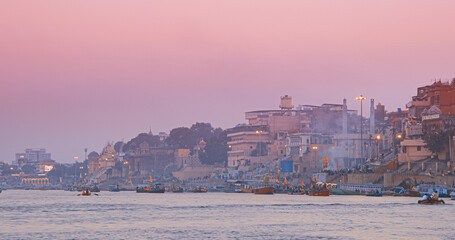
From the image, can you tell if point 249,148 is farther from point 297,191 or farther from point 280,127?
point 297,191

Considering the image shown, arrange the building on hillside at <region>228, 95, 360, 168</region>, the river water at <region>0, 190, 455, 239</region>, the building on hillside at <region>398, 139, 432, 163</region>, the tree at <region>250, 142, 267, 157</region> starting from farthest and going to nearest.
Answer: the tree at <region>250, 142, 267, 157</region>, the building on hillside at <region>228, 95, 360, 168</region>, the building on hillside at <region>398, 139, 432, 163</region>, the river water at <region>0, 190, 455, 239</region>

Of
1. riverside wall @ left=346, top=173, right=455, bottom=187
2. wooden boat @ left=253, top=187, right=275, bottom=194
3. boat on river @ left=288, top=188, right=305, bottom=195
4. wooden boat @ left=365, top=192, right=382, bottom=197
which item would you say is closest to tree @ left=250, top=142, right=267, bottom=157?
wooden boat @ left=253, top=187, right=275, bottom=194

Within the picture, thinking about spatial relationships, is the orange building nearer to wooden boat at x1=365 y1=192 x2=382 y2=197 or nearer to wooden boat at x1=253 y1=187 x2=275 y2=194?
wooden boat at x1=365 y1=192 x2=382 y2=197

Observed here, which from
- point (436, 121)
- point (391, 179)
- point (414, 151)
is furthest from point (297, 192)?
point (436, 121)

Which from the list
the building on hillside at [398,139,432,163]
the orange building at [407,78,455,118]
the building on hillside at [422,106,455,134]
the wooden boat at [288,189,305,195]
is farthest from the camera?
the wooden boat at [288,189,305,195]

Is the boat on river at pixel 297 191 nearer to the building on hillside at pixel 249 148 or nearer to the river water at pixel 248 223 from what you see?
the river water at pixel 248 223

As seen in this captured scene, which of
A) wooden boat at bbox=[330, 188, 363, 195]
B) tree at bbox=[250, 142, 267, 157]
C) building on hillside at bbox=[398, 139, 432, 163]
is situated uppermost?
tree at bbox=[250, 142, 267, 157]

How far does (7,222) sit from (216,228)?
61.6ft

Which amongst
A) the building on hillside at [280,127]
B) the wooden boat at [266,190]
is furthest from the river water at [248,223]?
the building on hillside at [280,127]

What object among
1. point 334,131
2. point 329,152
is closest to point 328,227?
point 329,152

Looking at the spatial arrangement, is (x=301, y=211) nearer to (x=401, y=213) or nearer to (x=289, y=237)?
(x=401, y=213)

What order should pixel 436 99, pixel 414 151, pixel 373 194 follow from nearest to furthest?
pixel 373 194, pixel 414 151, pixel 436 99

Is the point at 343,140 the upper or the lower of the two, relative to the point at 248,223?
upper

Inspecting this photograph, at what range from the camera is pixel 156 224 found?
61.8m
